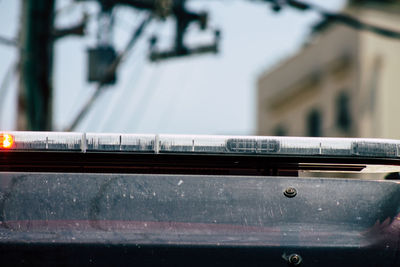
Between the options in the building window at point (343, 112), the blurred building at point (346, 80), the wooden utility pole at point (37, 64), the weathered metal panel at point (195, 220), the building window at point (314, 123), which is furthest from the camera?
the building window at point (314, 123)

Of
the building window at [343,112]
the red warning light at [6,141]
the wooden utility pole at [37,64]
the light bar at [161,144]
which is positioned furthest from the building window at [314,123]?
the red warning light at [6,141]

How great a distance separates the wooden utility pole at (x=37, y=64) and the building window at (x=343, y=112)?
775 inches

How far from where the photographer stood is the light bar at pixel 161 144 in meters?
3.18

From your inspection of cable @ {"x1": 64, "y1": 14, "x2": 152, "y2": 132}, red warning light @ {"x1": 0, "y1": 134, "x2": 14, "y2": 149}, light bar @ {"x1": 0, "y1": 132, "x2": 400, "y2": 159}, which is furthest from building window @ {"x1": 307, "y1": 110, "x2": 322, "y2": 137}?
red warning light @ {"x1": 0, "y1": 134, "x2": 14, "y2": 149}

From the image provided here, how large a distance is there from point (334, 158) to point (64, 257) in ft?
3.35

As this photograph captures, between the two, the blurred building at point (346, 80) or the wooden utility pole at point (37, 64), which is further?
the blurred building at point (346, 80)

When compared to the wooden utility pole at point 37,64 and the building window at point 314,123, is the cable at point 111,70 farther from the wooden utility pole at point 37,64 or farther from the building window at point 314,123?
the building window at point 314,123

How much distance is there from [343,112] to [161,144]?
89.6 ft

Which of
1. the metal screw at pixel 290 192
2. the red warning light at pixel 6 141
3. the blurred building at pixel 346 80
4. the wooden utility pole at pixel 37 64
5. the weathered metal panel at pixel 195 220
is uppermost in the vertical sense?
the blurred building at pixel 346 80

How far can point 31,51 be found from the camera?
35.2 ft

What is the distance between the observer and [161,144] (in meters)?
3.19

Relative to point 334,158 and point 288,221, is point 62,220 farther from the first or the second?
point 334,158

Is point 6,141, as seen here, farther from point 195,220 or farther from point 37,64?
point 37,64

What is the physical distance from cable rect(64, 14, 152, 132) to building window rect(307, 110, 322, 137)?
68.2 feet
